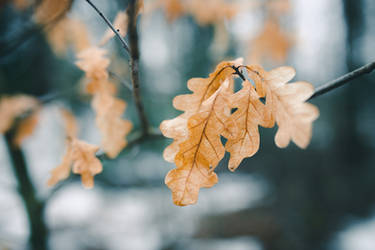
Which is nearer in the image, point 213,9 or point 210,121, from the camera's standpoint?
point 210,121

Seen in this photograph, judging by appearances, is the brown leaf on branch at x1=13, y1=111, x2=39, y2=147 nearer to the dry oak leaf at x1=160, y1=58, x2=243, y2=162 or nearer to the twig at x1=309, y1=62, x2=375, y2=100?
the dry oak leaf at x1=160, y1=58, x2=243, y2=162

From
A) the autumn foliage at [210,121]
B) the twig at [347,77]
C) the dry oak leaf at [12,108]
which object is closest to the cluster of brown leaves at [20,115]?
the dry oak leaf at [12,108]

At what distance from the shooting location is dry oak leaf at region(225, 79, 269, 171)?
1.71 ft

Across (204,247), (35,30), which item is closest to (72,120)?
(35,30)

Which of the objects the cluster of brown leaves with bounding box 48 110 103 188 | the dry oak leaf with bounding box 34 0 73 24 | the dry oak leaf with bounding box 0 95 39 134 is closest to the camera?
the cluster of brown leaves with bounding box 48 110 103 188

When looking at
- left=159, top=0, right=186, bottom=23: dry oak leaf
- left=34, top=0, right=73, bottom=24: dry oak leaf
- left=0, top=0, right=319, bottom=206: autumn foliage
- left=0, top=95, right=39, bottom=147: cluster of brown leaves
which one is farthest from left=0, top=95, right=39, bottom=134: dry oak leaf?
left=159, top=0, right=186, bottom=23: dry oak leaf

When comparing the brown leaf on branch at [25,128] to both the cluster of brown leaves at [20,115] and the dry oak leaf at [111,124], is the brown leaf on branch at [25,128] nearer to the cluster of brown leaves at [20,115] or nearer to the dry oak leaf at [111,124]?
the cluster of brown leaves at [20,115]

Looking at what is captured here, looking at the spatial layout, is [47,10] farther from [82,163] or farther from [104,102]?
[82,163]

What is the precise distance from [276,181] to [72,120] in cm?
615

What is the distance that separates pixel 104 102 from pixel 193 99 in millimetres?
297

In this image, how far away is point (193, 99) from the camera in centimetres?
61

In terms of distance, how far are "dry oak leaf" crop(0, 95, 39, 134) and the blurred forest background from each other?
85cm

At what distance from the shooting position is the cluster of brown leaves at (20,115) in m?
1.26

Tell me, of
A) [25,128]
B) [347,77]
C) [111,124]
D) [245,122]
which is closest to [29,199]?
[25,128]
